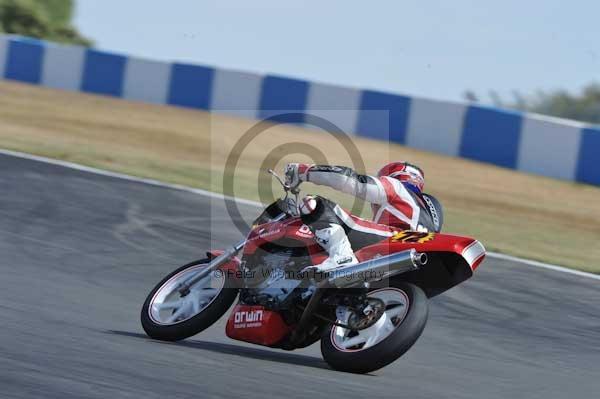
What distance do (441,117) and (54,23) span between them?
1940 cm

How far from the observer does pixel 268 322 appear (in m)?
5.74

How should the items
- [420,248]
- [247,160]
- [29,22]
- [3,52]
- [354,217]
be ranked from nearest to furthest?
[420,248]
[354,217]
[247,160]
[3,52]
[29,22]

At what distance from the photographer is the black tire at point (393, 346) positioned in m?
5.12

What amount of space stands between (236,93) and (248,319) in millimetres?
16262

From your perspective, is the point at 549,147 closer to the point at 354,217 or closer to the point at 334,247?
the point at 354,217

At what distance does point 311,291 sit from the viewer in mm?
5707

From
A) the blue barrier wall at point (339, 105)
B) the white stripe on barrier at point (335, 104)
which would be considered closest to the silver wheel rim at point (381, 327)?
the blue barrier wall at point (339, 105)

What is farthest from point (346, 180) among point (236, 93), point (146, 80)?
point (146, 80)

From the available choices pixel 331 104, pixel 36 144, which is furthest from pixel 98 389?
pixel 331 104

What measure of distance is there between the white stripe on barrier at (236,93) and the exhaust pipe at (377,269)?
16.1 meters

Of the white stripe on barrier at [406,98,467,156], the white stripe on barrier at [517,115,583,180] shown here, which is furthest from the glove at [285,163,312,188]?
the white stripe on barrier at [406,98,467,156]

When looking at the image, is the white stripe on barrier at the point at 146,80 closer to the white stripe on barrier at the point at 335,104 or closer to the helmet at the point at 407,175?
the white stripe on barrier at the point at 335,104

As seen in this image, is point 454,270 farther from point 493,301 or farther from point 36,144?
point 36,144

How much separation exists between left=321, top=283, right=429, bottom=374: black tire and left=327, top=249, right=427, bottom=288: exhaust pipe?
0.35ft
